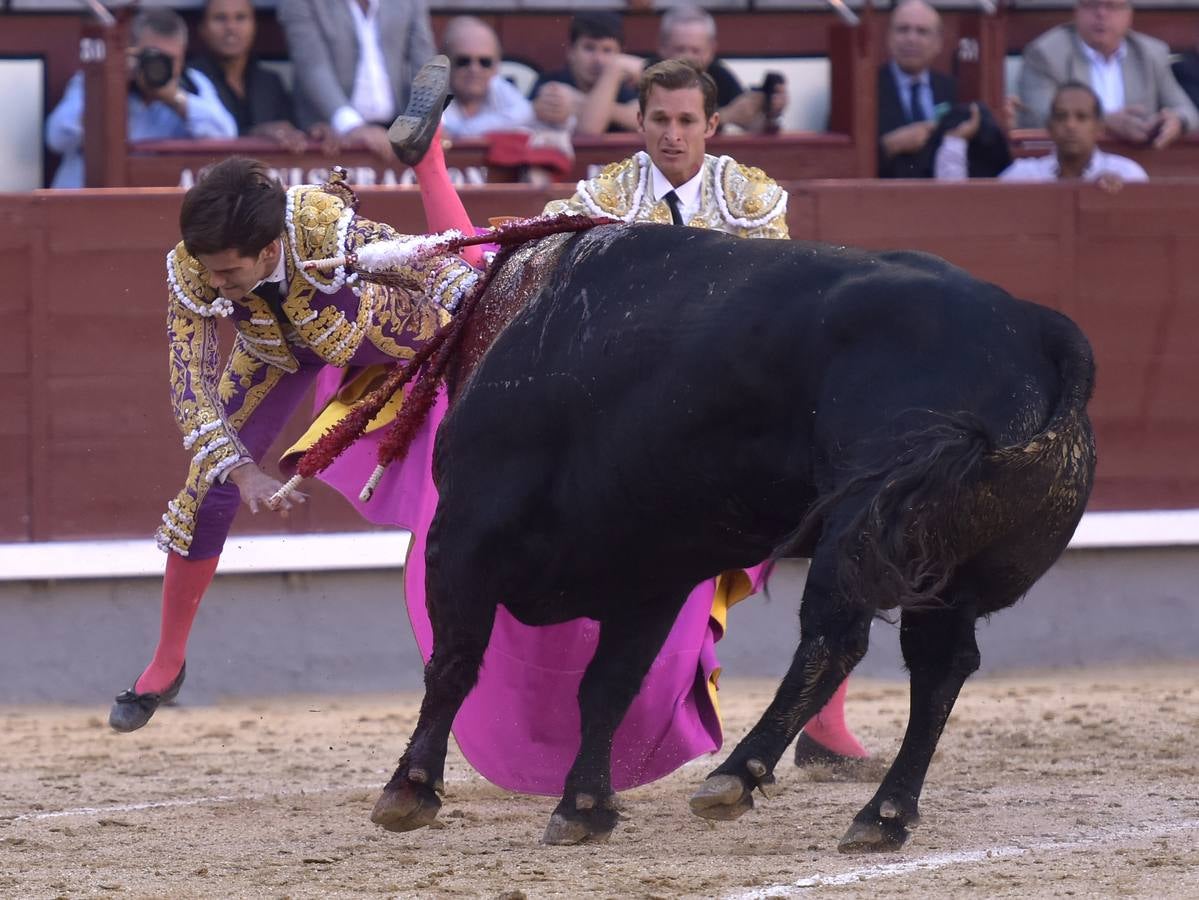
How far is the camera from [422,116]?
13.7 ft

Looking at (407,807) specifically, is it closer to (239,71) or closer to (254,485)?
(254,485)

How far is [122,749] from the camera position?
17.7 ft

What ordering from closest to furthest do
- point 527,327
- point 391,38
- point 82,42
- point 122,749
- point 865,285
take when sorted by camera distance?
point 865,285, point 527,327, point 122,749, point 82,42, point 391,38

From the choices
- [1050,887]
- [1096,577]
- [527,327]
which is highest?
[527,327]

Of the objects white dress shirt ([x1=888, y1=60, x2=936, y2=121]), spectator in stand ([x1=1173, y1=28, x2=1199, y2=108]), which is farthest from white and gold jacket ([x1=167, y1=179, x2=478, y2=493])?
spectator in stand ([x1=1173, y1=28, x2=1199, y2=108])

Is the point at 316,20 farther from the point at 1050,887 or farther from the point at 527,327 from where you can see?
the point at 1050,887

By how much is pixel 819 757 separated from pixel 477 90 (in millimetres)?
2798

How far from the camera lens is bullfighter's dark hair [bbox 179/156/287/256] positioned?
3.71 m

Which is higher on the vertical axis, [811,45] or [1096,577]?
[811,45]

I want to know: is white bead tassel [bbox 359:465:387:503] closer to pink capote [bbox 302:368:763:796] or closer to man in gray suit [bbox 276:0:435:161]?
pink capote [bbox 302:368:763:796]

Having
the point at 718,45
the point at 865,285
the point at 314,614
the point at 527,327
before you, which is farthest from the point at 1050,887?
the point at 718,45

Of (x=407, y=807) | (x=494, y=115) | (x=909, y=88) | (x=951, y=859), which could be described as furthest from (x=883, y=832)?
(x=909, y=88)

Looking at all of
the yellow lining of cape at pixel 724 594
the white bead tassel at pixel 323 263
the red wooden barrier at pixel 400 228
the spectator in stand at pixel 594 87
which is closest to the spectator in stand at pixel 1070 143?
the red wooden barrier at pixel 400 228

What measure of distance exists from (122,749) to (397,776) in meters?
2.05
